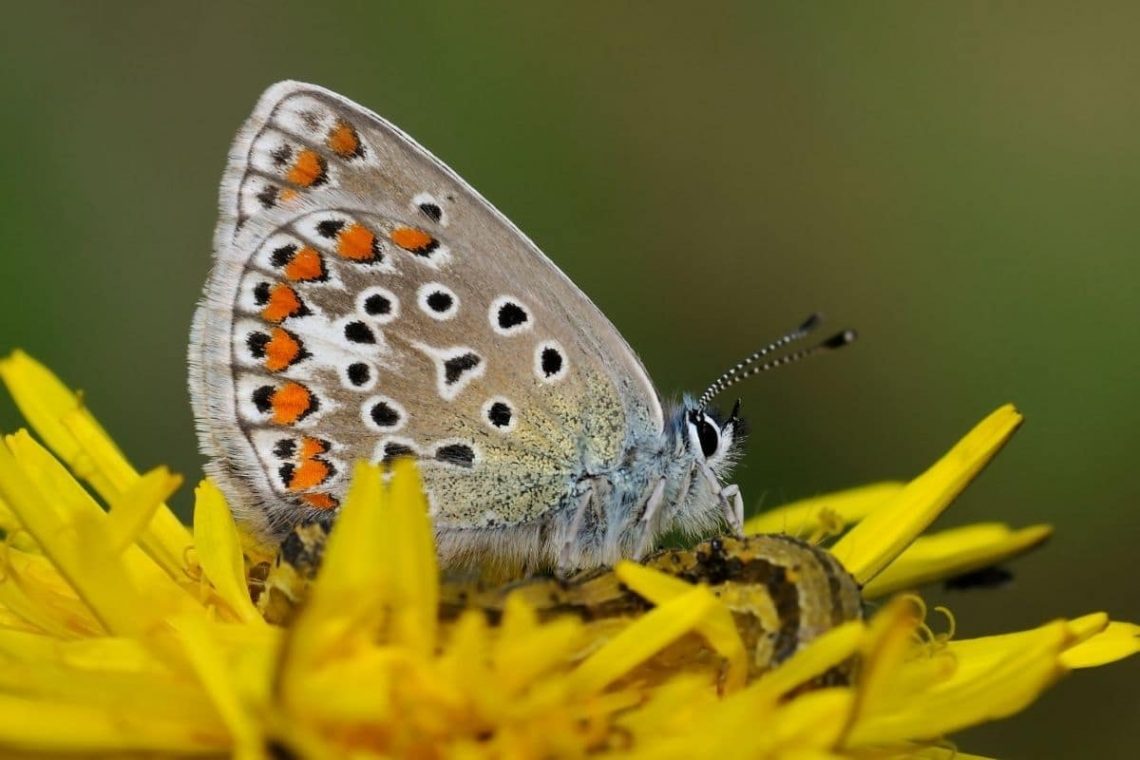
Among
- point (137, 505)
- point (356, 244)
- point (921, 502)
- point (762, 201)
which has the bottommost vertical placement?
point (137, 505)

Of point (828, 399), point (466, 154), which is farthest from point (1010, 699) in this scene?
point (466, 154)

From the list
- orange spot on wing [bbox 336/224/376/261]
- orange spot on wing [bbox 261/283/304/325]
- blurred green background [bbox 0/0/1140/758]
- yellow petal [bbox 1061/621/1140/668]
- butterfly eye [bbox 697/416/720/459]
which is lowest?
yellow petal [bbox 1061/621/1140/668]

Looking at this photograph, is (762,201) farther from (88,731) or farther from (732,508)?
(88,731)

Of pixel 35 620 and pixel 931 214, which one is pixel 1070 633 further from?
pixel 931 214

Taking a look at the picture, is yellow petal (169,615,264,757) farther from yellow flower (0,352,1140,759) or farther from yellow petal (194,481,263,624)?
yellow petal (194,481,263,624)

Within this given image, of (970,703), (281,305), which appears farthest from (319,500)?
(970,703)

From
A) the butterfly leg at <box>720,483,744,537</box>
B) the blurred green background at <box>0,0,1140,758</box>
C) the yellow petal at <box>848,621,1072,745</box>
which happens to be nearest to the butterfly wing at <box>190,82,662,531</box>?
the butterfly leg at <box>720,483,744,537</box>
